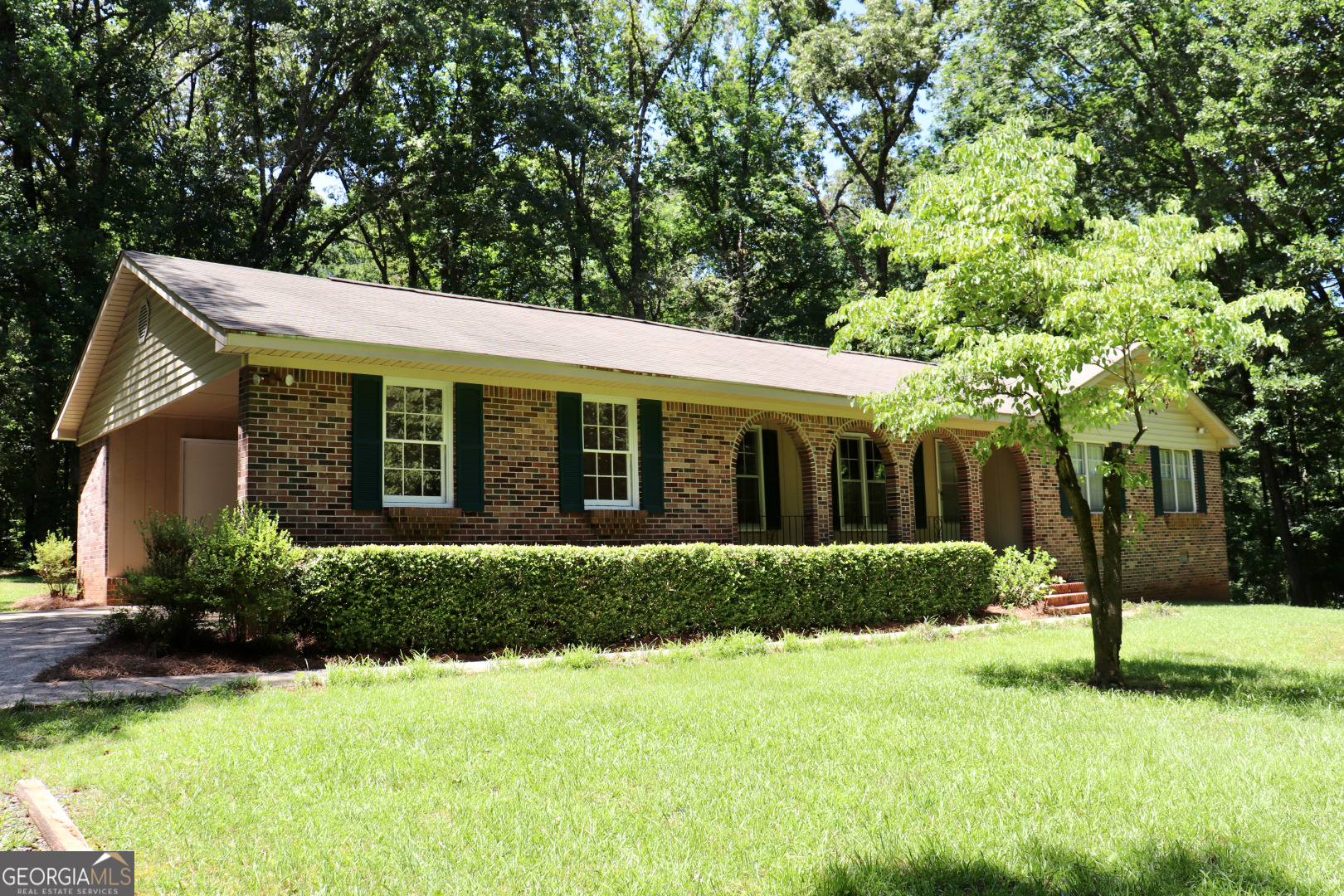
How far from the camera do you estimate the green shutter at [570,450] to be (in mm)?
11188

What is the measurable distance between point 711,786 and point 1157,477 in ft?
58.0

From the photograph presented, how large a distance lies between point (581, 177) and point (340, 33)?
328 inches

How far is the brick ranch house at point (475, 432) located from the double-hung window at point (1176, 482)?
249 cm

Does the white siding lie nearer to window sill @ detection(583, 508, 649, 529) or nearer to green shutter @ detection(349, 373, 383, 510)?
green shutter @ detection(349, 373, 383, 510)

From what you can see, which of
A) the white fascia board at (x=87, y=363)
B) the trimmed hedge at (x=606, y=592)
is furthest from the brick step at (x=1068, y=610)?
the white fascia board at (x=87, y=363)

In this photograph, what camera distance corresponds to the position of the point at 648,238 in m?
32.0

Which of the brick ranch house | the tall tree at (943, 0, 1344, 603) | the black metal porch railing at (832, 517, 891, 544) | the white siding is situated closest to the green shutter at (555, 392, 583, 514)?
the brick ranch house

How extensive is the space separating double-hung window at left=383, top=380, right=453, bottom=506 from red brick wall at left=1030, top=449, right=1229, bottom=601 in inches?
430

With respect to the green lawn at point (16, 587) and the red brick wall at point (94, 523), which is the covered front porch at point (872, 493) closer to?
the red brick wall at point (94, 523)

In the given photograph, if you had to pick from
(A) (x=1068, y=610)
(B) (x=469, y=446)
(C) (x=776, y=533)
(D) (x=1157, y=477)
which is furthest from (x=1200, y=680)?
(D) (x=1157, y=477)

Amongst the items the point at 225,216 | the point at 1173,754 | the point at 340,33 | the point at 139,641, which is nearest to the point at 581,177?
the point at 340,33

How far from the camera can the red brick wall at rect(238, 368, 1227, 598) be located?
9.30 meters

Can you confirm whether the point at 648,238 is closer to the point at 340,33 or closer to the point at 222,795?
the point at 340,33

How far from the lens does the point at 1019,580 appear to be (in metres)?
13.8
